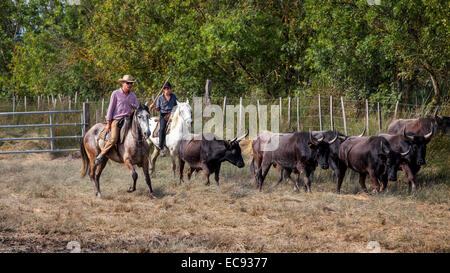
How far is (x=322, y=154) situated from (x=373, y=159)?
41.9 inches

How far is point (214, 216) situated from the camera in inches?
364

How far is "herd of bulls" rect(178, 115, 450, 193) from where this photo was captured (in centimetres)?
1162

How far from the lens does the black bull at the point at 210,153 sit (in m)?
12.5

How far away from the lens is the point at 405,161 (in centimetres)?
1207

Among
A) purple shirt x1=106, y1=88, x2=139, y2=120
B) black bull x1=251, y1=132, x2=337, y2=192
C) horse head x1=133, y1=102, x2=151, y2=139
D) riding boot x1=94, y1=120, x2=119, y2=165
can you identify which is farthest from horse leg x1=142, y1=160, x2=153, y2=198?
black bull x1=251, y1=132, x2=337, y2=192

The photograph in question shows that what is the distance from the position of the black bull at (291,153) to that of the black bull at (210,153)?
536 mm

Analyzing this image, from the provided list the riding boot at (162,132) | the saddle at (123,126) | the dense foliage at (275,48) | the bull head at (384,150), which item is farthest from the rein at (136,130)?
the dense foliage at (275,48)

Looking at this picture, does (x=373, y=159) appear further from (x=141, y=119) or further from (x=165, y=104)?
(x=165, y=104)

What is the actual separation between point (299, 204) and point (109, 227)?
3.52m

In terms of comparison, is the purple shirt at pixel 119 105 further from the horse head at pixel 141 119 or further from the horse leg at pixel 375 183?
the horse leg at pixel 375 183

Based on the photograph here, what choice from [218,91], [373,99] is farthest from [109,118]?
[218,91]

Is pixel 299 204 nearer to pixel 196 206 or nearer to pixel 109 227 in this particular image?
pixel 196 206

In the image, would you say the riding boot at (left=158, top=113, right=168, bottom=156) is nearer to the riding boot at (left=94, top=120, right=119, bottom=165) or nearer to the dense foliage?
the riding boot at (left=94, top=120, right=119, bottom=165)

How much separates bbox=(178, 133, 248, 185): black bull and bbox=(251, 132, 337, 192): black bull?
54 centimetres
